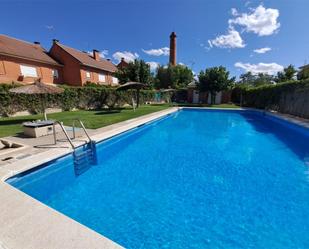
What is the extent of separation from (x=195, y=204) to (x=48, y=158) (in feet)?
13.1

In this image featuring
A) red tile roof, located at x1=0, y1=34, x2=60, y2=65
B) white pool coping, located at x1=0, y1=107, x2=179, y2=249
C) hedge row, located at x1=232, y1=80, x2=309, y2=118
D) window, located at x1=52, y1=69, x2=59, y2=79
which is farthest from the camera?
window, located at x1=52, y1=69, x2=59, y2=79

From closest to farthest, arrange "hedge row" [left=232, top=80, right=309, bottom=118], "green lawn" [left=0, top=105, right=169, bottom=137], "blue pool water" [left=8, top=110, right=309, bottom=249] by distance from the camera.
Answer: "blue pool water" [left=8, top=110, right=309, bottom=249], "green lawn" [left=0, top=105, right=169, bottom=137], "hedge row" [left=232, top=80, right=309, bottom=118]

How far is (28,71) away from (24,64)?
30.5 inches

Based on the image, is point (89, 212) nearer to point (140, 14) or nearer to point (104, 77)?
point (140, 14)

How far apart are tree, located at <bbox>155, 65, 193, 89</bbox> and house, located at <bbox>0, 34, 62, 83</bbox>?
22.8 m

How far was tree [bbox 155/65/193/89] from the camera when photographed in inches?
1549

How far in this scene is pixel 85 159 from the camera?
5.64 meters

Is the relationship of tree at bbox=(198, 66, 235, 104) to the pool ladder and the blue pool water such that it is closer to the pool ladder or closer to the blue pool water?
the blue pool water

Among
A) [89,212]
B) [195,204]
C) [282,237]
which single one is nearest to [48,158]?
[89,212]

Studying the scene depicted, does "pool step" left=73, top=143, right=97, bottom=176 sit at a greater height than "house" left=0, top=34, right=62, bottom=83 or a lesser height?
lesser

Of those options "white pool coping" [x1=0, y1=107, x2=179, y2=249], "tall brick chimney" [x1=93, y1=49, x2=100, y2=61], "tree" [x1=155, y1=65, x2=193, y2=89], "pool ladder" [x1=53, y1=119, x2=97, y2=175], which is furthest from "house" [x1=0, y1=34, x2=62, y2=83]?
"tree" [x1=155, y1=65, x2=193, y2=89]

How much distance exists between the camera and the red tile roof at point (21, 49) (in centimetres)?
1709

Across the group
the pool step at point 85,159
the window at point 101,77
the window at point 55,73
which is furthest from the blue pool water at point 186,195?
the window at point 101,77

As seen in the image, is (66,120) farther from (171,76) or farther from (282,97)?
(171,76)
